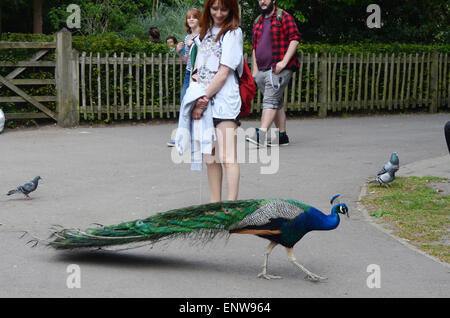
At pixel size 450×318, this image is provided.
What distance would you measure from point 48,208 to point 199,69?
7.24ft

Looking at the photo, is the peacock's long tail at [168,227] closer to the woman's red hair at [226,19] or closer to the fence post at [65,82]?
the woman's red hair at [226,19]

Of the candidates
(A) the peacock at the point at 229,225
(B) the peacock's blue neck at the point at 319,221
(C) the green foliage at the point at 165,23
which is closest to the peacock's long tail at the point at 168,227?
(A) the peacock at the point at 229,225

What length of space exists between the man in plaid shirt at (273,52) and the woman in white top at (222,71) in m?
4.53

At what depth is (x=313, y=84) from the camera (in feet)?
53.7

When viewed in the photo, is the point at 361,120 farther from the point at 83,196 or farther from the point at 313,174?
the point at 83,196

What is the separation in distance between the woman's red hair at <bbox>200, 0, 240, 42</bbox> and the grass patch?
2.34m

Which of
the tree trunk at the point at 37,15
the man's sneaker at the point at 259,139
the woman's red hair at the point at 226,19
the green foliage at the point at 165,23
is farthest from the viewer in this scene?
the tree trunk at the point at 37,15

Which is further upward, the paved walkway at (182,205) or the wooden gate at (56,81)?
the wooden gate at (56,81)

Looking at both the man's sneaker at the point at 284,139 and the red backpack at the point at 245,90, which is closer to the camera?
the red backpack at the point at 245,90

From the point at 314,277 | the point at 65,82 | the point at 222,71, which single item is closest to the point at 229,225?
the point at 314,277

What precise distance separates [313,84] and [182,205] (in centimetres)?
918

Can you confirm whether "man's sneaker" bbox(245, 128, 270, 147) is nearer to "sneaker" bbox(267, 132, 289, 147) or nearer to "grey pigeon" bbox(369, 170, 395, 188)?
"sneaker" bbox(267, 132, 289, 147)

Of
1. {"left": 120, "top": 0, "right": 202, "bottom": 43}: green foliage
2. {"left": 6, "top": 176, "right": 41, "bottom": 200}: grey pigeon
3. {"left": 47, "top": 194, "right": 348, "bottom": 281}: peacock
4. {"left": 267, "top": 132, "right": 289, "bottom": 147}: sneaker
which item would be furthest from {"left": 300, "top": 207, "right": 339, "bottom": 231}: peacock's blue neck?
{"left": 120, "top": 0, "right": 202, "bottom": 43}: green foliage

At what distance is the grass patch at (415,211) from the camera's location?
6402mm
